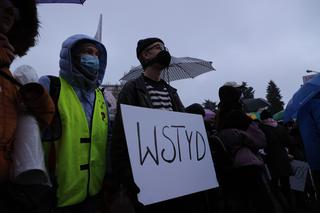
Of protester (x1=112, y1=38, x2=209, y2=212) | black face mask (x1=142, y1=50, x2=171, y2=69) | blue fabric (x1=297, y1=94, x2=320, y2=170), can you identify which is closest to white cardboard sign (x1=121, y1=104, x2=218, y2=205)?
protester (x1=112, y1=38, x2=209, y2=212)

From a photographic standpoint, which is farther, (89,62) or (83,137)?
(89,62)

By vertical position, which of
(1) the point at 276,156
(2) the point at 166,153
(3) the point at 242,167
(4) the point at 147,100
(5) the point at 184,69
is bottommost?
(1) the point at 276,156

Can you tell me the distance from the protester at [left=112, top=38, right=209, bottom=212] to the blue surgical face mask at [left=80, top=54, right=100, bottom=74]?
260 millimetres

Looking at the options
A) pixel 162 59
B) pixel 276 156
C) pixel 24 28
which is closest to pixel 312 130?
pixel 276 156

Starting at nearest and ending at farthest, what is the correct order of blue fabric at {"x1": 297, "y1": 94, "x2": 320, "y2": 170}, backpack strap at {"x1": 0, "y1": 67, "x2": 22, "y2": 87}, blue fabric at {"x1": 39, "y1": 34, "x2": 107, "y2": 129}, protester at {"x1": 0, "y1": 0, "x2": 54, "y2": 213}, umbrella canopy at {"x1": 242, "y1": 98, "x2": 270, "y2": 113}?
protester at {"x1": 0, "y1": 0, "x2": 54, "y2": 213} → backpack strap at {"x1": 0, "y1": 67, "x2": 22, "y2": 87} → blue fabric at {"x1": 39, "y1": 34, "x2": 107, "y2": 129} → blue fabric at {"x1": 297, "y1": 94, "x2": 320, "y2": 170} → umbrella canopy at {"x1": 242, "y1": 98, "x2": 270, "y2": 113}

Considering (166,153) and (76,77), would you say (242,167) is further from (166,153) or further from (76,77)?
(76,77)

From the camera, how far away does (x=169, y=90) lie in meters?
2.80

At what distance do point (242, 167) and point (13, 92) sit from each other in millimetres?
2175

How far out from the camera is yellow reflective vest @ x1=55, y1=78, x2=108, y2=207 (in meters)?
1.98

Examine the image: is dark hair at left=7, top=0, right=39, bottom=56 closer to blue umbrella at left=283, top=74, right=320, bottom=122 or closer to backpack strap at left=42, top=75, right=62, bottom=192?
backpack strap at left=42, top=75, right=62, bottom=192

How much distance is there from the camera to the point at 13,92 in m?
1.72

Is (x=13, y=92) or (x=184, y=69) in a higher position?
(x=184, y=69)

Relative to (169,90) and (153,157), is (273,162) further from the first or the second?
(153,157)

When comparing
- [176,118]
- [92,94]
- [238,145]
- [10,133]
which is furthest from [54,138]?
[238,145]
